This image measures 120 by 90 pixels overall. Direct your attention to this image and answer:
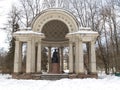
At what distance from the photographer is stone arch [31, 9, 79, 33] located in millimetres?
24062

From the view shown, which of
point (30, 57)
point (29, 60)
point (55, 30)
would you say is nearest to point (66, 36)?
point (55, 30)

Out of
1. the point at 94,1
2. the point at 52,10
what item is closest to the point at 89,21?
the point at 94,1

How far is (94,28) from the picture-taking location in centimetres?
3369

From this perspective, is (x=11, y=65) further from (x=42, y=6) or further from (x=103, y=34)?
(x=103, y=34)

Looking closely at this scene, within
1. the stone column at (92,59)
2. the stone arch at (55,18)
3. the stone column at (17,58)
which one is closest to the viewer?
the stone column at (92,59)

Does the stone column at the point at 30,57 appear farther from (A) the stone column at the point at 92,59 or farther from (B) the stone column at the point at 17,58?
(A) the stone column at the point at 92,59

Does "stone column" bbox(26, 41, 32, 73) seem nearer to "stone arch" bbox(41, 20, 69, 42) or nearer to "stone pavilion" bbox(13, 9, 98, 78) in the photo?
"stone pavilion" bbox(13, 9, 98, 78)

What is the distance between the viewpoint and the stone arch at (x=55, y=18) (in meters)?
24.1

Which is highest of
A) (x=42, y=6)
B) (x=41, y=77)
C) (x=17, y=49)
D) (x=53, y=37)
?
(x=42, y=6)
